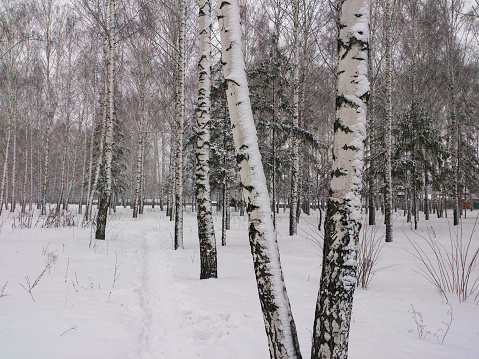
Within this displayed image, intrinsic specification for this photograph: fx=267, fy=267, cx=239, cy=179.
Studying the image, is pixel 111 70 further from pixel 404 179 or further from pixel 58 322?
pixel 404 179

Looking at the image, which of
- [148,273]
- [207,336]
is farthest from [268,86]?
[207,336]

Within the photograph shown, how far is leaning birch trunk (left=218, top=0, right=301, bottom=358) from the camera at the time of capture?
1884 mm

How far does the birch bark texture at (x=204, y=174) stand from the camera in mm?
5211

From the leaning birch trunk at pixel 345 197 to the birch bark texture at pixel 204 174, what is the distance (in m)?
3.60

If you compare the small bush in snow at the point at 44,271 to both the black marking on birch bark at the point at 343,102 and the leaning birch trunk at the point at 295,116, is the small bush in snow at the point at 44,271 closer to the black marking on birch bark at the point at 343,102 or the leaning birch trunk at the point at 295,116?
the black marking on birch bark at the point at 343,102

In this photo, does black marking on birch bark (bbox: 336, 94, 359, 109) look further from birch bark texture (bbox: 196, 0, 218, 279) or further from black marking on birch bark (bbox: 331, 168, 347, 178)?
birch bark texture (bbox: 196, 0, 218, 279)

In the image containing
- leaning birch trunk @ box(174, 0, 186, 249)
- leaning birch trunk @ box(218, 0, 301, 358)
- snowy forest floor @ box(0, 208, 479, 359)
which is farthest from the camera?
leaning birch trunk @ box(174, 0, 186, 249)

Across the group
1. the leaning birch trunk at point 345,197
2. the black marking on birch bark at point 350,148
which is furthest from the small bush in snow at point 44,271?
the black marking on birch bark at point 350,148

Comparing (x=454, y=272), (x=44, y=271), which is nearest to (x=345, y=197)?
(x=44, y=271)

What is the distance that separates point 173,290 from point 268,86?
802cm

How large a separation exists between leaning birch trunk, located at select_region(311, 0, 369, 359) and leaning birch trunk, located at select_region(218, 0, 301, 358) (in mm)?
249

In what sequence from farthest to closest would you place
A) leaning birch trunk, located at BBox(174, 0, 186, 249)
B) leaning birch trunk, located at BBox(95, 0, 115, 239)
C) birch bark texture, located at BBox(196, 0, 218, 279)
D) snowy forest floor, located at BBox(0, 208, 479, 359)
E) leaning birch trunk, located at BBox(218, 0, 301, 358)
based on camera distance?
leaning birch trunk, located at BBox(95, 0, 115, 239) < leaning birch trunk, located at BBox(174, 0, 186, 249) < birch bark texture, located at BBox(196, 0, 218, 279) < snowy forest floor, located at BBox(0, 208, 479, 359) < leaning birch trunk, located at BBox(218, 0, 301, 358)

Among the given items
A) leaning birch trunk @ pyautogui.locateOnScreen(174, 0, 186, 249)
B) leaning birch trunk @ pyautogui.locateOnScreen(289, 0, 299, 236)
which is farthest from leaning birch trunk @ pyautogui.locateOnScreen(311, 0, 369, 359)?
leaning birch trunk @ pyautogui.locateOnScreen(289, 0, 299, 236)

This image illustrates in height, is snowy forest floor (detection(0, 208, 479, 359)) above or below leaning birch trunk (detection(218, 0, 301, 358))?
below
